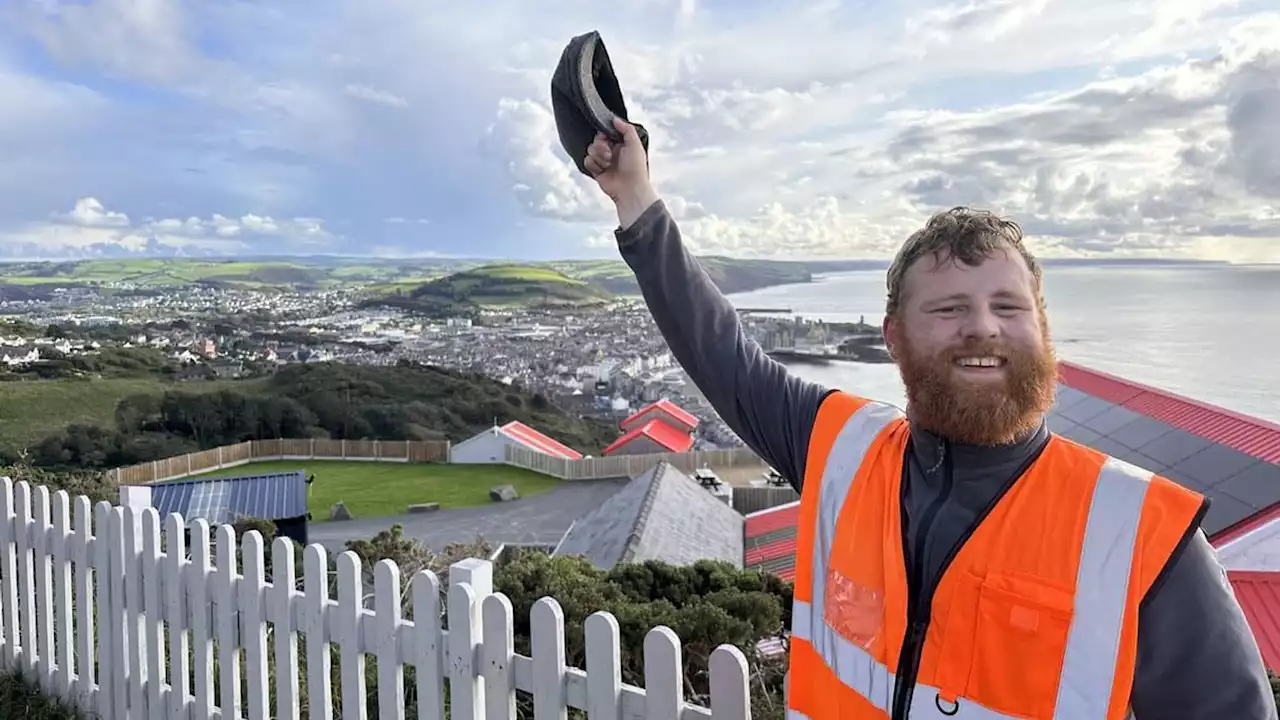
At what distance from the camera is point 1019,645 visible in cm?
92

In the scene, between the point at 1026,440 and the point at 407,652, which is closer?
the point at 1026,440

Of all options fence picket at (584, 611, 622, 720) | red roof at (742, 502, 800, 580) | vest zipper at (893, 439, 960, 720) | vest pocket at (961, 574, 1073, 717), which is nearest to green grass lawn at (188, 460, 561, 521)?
red roof at (742, 502, 800, 580)

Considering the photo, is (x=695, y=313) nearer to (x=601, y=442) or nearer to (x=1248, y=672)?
(x=1248, y=672)

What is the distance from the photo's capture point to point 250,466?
977 cm

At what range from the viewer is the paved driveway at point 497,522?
8.70m

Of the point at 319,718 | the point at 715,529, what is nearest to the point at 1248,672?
the point at 319,718

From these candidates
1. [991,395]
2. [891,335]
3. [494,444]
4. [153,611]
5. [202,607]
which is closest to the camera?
[991,395]

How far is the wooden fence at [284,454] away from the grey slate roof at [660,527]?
329 cm

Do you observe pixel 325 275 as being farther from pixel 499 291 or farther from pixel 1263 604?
pixel 1263 604

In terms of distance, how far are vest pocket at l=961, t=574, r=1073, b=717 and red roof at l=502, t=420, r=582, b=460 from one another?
10.7m

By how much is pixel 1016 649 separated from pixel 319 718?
1.83 meters

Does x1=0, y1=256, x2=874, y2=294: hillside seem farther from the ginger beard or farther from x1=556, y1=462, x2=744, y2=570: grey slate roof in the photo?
the ginger beard

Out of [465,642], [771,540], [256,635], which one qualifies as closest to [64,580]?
[256,635]

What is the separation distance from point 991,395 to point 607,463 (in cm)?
1140
